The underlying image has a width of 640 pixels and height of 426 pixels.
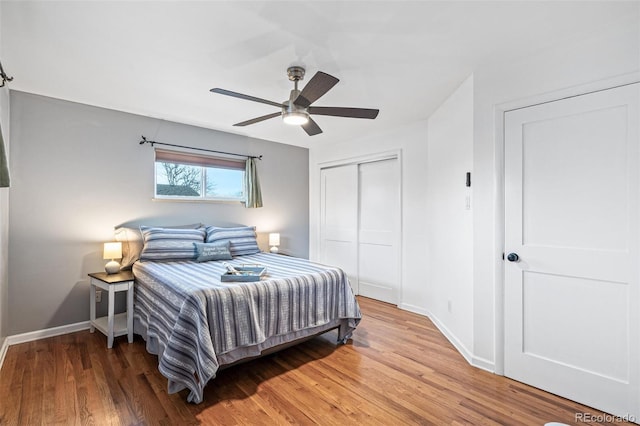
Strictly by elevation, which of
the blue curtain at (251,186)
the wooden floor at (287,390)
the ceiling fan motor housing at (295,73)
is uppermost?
the ceiling fan motor housing at (295,73)

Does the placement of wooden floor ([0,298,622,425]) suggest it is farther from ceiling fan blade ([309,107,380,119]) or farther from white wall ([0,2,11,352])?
ceiling fan blade ([309,107,380,119])

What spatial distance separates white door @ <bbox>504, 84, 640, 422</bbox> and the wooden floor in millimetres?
248

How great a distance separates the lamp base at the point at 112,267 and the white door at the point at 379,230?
3.14 metres

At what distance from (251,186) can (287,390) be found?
3.09 meters

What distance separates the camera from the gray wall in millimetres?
2982

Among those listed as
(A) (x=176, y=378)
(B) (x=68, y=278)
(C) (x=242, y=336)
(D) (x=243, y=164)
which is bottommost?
(A) (x=176, y=378)

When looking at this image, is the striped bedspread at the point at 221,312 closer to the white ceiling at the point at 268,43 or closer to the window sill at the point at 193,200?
the window sill at the point at 193,200

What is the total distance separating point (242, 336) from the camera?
2.26 m

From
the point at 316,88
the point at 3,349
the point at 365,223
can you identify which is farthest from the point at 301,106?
the point at 3,349

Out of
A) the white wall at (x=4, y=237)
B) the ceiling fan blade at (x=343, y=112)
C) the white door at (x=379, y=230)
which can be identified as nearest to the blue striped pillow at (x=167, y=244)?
the white wall at (x=4, y=237)

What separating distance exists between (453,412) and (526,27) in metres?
2.50

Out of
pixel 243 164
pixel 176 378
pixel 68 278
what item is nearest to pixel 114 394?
pixel 176 378

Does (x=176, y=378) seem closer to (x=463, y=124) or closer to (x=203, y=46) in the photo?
(x=203, y=46)

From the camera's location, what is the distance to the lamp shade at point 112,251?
3.21 metres
